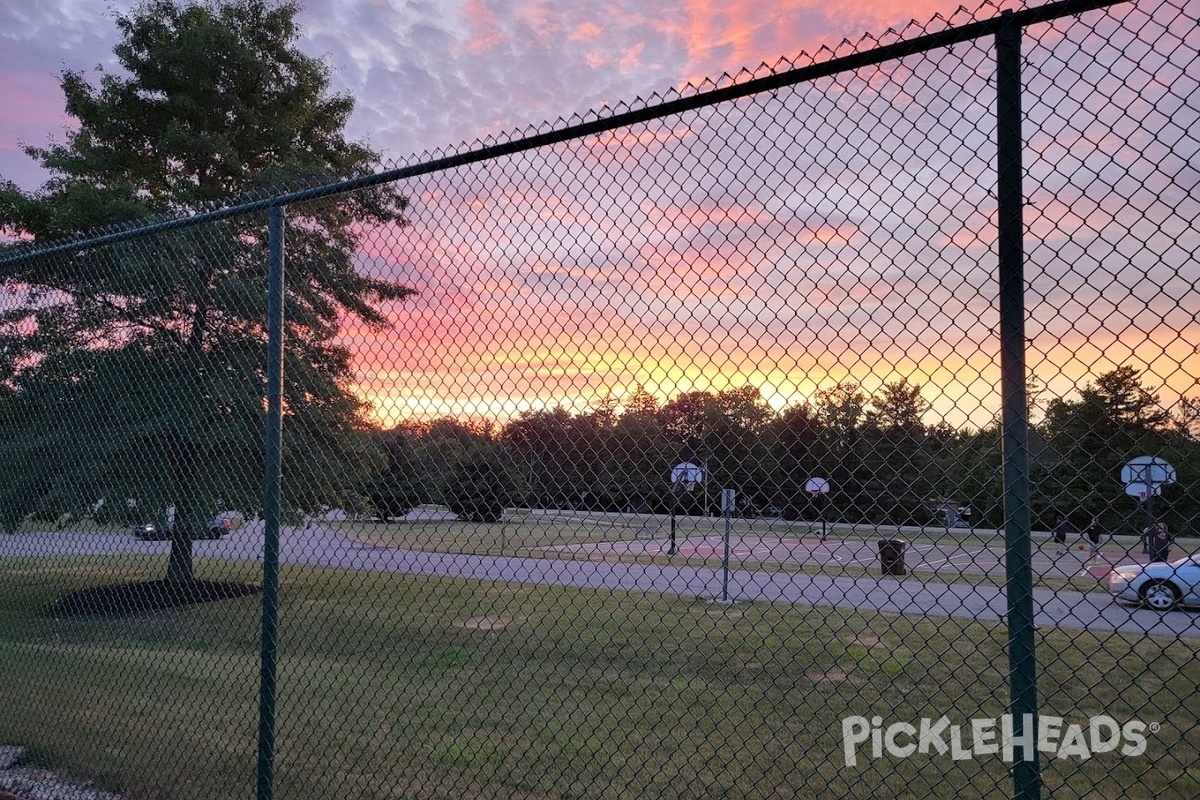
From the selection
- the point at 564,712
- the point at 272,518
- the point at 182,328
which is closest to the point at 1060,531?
the point at 272,518

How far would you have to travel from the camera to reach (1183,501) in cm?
188

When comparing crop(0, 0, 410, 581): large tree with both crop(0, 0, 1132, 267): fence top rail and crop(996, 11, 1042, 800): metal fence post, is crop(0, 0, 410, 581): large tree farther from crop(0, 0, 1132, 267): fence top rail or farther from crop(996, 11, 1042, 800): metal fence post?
crop(996, 11, 1042, 800): metal fence post

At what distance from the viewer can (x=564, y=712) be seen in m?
5.52

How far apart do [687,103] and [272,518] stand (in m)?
2.20

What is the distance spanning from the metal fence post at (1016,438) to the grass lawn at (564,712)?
0.55 meters

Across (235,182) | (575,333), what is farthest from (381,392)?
(235,182)

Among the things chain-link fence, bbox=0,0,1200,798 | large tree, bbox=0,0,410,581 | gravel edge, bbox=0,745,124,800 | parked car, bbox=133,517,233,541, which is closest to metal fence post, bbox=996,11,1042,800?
chain-link fence, bbox=0,0,1200,798

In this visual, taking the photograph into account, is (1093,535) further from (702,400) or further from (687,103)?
(687,103)

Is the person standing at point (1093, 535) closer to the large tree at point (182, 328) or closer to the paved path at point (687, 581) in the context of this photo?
the paved path at point (687, 581)

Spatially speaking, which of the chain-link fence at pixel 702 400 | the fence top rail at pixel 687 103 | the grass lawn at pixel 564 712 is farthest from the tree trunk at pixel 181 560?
the fence top rail at pixel 687 103

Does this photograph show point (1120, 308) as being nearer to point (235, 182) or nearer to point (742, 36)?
point (742, 36)

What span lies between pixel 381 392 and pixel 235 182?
10.8 m

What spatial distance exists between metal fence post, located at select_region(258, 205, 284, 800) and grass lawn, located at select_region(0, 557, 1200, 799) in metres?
1.13

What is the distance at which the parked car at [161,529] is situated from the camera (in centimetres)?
591
